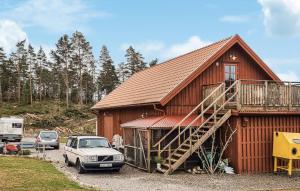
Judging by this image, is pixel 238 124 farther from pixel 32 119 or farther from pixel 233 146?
pixel 32 119

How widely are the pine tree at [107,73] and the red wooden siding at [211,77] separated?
66293 millimetres

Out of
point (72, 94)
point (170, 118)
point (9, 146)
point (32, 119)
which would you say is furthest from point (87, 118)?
point (170, 118)

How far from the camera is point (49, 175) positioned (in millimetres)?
15992

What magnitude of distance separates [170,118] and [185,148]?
6.63ft

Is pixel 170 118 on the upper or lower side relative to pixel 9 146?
upper

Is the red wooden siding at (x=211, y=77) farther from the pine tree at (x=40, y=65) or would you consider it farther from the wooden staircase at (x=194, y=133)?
the pine tree at (x=40, y=65)

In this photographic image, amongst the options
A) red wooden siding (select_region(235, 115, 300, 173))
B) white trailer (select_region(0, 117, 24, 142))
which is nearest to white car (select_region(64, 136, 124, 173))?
red wooden siding (select_region(235, 115, 300, 173))

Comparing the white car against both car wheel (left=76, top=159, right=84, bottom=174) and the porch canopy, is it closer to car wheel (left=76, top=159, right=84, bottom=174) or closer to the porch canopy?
car wheel (left=76, top=159, right=84, bottom=174)

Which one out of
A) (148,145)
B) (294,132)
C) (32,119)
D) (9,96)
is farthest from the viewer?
(9,96)

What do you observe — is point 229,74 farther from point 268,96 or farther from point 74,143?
point 74,143

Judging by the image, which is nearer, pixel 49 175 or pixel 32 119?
pixel 49 175

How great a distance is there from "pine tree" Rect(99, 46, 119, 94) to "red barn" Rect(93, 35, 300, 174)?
2537 inches

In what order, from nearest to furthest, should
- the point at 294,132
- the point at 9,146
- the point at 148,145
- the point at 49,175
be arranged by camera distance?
1. the point at 49,175
2. the point at 148,145
3. the point at 294,132
4. the point at 9,146

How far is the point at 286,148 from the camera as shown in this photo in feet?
58.9
